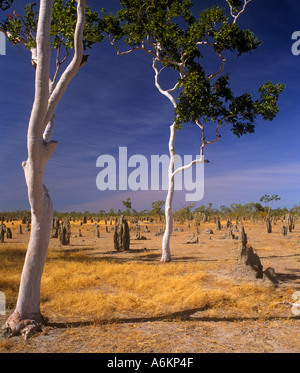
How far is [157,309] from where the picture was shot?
7.72 m

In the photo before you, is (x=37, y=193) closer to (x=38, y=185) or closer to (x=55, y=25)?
(x=38, y=185)

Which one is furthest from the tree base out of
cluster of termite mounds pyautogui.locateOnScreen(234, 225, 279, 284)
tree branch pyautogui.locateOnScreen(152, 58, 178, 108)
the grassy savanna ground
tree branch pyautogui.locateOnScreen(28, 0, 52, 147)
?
tree branch pyautogui.locateOnScreen(152, 58, 178, 108)

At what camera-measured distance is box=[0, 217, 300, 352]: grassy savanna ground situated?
18.3 feet

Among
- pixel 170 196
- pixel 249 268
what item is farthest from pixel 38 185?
pixel 170 196

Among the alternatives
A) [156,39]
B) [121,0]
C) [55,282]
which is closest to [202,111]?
[156,39]

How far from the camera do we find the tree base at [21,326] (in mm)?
5766

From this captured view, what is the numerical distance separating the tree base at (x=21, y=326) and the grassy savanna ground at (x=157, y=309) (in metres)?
0.18

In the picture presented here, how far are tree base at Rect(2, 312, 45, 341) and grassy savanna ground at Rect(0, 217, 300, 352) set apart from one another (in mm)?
180

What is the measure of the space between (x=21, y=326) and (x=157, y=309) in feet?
11.3

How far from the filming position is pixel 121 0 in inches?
556

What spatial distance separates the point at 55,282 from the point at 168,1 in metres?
14.2

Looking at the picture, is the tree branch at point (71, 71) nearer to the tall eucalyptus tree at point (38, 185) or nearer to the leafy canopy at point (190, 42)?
the tall eucalyptus tree at point (38, 185)

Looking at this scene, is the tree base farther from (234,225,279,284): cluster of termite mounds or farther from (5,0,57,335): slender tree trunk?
(234,225,279,284): cluster of termite mounds

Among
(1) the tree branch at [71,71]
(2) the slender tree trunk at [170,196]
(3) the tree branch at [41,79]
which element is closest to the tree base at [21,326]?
(3) the tree branch at [41,79]
